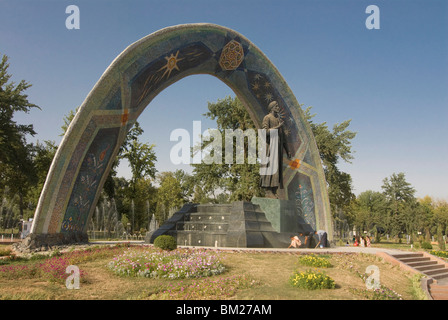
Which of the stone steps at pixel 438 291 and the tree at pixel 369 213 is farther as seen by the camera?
the tree at pixel 369 213

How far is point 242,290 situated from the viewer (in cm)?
727

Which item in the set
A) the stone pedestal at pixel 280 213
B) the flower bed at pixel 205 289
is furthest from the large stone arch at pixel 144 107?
the flower bed at pixel 205 289

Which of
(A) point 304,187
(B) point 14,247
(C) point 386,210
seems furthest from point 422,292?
(C) point 386,210

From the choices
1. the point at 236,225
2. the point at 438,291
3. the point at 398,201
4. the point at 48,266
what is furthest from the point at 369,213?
the point at 48,266

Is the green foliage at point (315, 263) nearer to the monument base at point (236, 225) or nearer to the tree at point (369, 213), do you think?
the monument base at point (236, 225)

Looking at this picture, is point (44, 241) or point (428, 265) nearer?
point (44, 241)

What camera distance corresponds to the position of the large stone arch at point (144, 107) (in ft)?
42.1

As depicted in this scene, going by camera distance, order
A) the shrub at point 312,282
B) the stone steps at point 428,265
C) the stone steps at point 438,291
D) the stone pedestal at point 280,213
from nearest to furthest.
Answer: the shrub at point 312,282 → the stone steps at point 438,291 → the stone steps at point 428,265 → the stone pedestal at point 280,213

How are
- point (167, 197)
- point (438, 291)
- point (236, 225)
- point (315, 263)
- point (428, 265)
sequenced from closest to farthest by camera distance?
point (315, 263) → point (438, 291) → point (428, 265) → point (236, 225) → point (167, 197)

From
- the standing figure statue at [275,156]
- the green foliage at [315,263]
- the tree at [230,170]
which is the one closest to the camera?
the green foliage at [315,263]

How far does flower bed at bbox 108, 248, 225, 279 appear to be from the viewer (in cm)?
832

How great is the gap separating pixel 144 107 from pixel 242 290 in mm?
11165

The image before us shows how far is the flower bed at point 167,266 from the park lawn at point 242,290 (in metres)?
0.22

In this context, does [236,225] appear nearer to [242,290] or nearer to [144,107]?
[242,290]
